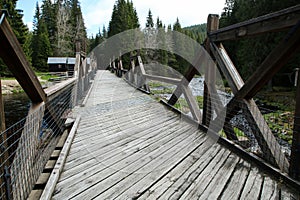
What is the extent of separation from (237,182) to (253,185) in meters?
0.11

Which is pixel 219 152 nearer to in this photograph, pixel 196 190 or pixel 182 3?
pixel 196 190

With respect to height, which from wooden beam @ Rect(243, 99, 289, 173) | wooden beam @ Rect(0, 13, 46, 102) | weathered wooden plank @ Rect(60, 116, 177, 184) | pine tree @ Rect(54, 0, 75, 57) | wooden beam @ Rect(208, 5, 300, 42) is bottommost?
weathered wooden plank @ Rect(60, 116, 177, 184)

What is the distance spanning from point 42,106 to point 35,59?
33098mm

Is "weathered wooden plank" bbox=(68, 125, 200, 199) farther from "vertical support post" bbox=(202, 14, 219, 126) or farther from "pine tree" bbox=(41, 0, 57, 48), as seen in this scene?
"pine tree" bbox=(41, 0, 57, 48)

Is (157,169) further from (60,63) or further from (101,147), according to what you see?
(60,63)

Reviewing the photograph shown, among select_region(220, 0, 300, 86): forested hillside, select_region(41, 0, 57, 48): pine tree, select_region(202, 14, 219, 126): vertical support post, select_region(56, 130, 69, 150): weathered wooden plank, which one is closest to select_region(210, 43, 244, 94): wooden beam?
select_region(202, 14, 219, 126): vertical support post

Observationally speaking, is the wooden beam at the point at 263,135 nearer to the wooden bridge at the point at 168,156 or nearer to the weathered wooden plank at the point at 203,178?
the wooden bridge at the point at 168,156

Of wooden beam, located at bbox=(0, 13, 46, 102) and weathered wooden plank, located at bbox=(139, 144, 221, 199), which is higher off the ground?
wooden beam, located at bbox=(0, 13, 46, 102)

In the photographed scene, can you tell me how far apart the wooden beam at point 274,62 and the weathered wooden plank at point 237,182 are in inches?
26.3

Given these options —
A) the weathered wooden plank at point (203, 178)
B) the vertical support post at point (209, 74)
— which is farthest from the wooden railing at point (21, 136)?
the vertical support post at point (209, 74)

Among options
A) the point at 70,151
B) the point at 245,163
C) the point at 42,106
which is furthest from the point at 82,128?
the point at 245,163

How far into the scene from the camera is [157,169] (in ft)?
5.62

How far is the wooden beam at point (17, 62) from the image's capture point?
120 centimetres

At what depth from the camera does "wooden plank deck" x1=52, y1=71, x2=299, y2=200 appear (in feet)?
4.57
